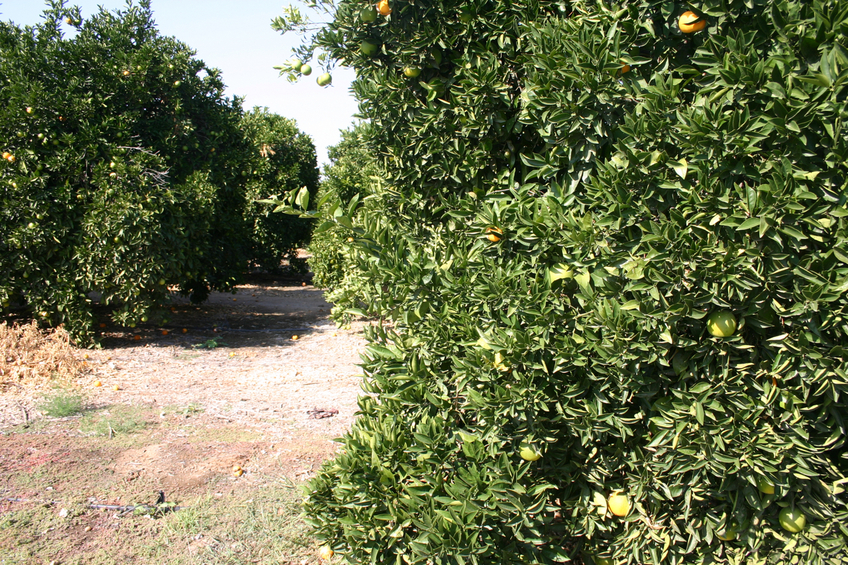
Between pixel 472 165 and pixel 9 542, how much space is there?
3255 mm

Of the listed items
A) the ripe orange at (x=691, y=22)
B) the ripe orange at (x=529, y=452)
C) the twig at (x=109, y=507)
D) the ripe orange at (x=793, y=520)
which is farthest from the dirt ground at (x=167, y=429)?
the ripe orange at (x=691, y=22)

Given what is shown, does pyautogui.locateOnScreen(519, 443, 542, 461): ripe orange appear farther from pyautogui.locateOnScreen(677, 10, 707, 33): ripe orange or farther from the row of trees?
the row of trees

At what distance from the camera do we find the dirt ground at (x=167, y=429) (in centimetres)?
350

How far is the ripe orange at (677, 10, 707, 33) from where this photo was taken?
6.35 ft

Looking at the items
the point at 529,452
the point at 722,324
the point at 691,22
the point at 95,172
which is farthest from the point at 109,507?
the point at 95,172

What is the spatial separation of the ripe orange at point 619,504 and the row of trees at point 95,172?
624 centimetres

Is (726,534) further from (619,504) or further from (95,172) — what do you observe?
(95,172)

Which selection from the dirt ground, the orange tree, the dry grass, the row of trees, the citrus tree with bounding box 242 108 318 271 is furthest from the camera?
the citrus tree with bounding box 242 108 318 271

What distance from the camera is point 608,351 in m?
1.91

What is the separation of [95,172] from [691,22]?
6884mm

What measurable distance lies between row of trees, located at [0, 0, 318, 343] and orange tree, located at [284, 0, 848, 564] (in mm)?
5418

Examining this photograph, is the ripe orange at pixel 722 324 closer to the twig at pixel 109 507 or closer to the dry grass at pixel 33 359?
the twig at pixel 109 507

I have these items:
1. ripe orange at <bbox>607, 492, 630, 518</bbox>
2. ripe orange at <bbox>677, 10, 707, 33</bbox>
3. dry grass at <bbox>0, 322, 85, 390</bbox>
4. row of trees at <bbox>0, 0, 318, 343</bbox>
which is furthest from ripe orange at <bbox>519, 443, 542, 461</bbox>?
row of trees at <bbox>0, 0, 318, 343</bbox>

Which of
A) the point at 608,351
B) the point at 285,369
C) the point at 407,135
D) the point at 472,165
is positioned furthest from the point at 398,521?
the point at 285,369
